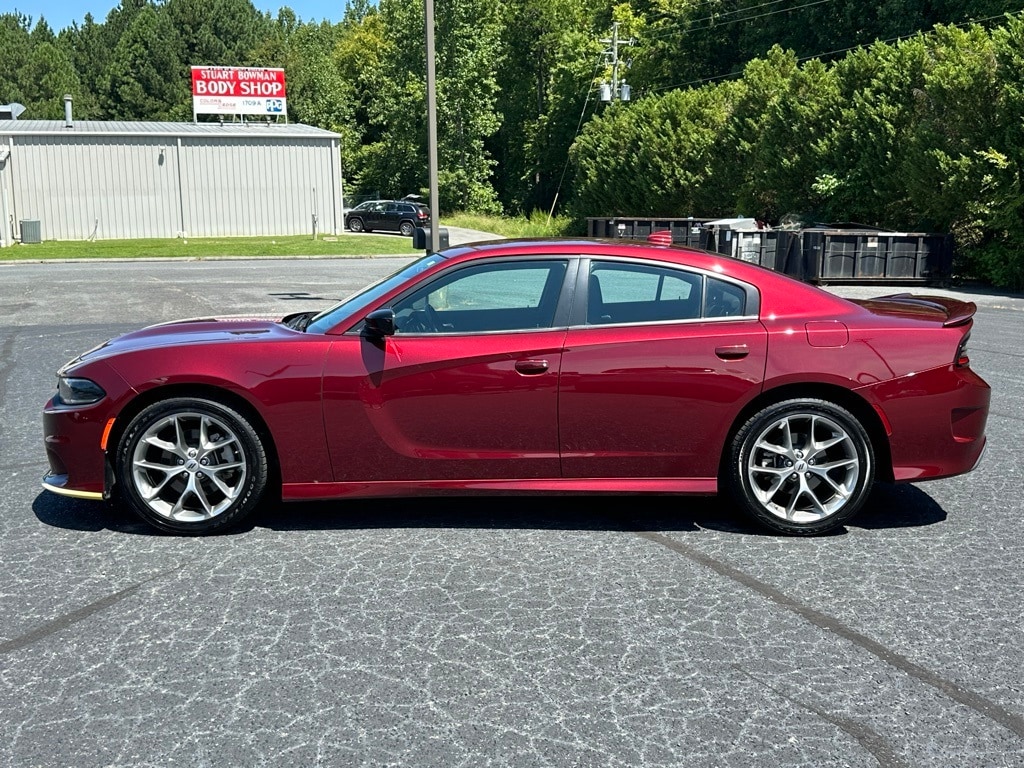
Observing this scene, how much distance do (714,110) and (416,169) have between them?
31.7 meters

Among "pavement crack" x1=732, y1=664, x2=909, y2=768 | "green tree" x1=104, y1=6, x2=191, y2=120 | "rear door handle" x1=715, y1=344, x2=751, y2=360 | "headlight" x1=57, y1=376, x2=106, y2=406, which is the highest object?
"green tree" x1=104, y1=6, x2=191, y2=120

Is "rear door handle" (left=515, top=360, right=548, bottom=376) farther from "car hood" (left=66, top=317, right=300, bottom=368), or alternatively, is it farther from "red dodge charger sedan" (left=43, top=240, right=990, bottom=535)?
"car hood" (left=66, top=317, right=300, bottom=368)

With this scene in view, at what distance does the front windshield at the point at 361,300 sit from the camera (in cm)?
539

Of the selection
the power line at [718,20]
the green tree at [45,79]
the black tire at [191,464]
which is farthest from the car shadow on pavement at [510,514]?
the green tree at [45,79]

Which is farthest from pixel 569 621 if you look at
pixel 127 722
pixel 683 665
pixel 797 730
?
pixel 127 722

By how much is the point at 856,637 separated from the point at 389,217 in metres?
48.3

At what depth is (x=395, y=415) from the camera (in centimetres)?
515

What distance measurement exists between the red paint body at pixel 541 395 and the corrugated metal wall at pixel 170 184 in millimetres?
37835

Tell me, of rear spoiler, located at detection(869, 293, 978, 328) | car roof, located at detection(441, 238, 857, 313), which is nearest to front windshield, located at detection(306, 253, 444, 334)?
car roof, located at detection(441, 238, 857, 313)

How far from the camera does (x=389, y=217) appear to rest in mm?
50844

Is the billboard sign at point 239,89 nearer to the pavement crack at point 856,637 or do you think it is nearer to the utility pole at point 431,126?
the utility pole at point 431,126

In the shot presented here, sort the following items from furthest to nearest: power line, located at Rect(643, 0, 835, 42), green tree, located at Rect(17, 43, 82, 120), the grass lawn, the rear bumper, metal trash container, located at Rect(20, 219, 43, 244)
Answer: green tree, located at Rect(17, 43, 82, 120)
power line, located at Rect(643, 0, 835, 42)
metal trash container, located at Rect(20, 219, 43, 244)
the grass lawn
the rear bumper

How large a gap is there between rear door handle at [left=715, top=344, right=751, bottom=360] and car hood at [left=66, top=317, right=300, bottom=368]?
7.25 feet

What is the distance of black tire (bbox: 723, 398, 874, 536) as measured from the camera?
5.23 meters
